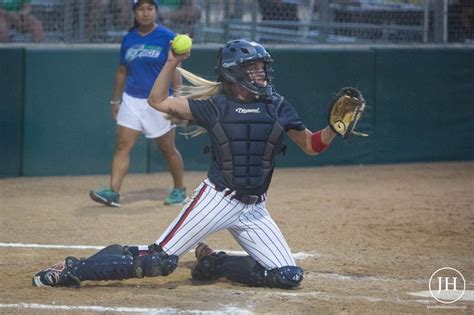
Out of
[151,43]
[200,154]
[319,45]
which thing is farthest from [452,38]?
[151,43]

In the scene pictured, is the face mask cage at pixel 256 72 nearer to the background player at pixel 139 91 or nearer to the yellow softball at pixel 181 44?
the yellow softball at pixel 181 44

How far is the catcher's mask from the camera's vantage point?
600cm

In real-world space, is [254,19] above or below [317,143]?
above

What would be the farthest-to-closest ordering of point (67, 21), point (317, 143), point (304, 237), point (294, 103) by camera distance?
point (294, 103) < point (67, 21) < point (304, 237) < point (317, 143)

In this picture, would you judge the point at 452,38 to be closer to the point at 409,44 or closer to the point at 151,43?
the point at 409,44

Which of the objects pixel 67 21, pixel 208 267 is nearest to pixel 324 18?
pixel 67 21

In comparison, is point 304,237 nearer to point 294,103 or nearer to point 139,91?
point 139,91

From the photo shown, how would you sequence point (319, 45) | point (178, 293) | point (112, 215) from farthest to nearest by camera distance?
point (319, 45) < point (112, 215) < point (178, 293)

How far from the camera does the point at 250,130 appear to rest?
605 centimetres

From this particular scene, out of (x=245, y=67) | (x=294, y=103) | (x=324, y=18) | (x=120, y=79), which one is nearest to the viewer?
(x=245, y=67)

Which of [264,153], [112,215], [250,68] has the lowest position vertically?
[112,215]

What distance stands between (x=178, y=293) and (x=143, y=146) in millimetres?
5247

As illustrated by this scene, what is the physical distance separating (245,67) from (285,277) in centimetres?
127

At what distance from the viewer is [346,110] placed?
596 cm
